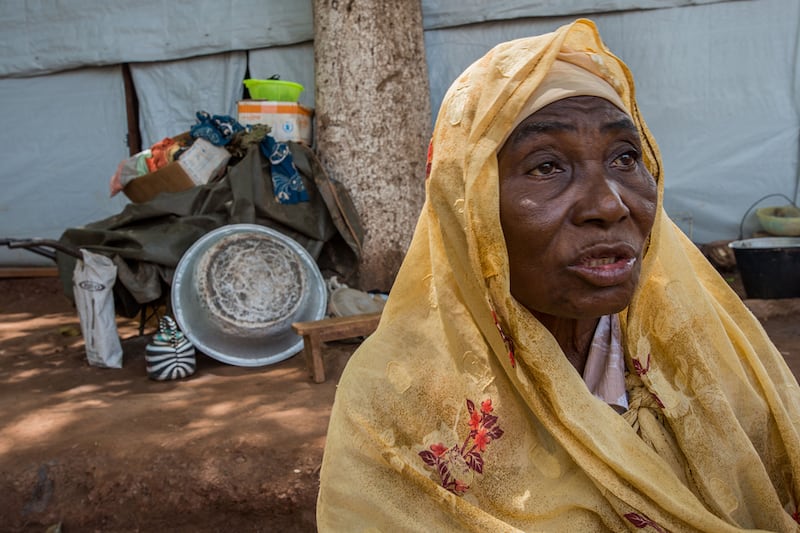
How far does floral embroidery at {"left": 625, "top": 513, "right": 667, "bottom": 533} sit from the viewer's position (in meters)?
1.31

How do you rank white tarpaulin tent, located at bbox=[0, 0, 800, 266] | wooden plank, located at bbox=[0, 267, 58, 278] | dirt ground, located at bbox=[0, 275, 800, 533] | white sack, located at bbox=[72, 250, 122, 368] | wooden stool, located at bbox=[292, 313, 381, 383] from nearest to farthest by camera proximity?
dirt ground, located at bbox=[0, 275, 800, 533] → wooden stool, located at bbox=[292, 313, 381, 383] → white sack, located at bbox=[72, 250, 122, 368] → white tarpaulin tent, located at bbox=[0, 0, 800, 266] → wooden plank, located at bbox=[0, 267, 58, 278]

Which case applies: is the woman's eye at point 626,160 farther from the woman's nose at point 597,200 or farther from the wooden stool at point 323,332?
the wooden stool at point 323,332

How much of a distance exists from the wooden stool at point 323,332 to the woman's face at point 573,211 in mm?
3226

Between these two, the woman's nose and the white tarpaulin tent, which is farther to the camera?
the white tarpaulin tent

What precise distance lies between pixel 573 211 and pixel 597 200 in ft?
0.15

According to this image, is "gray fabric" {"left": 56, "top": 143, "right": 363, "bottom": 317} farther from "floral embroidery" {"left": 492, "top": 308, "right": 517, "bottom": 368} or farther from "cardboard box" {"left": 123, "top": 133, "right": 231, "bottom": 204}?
"floral embroidery" {"left": 492, "top": 308, "right": 517, "bottom": 368}

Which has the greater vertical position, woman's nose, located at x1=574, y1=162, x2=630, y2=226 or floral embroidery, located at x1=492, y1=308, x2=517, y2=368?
woman's nose, located at x1=574, y1=162, x2=630, y2=226

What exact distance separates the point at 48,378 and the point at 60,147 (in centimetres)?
381

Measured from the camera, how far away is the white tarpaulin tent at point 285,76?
20.5 feet

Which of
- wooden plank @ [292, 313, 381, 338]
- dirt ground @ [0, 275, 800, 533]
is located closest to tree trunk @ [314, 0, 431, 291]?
wooden plank @ [292, 313, 381, 338]

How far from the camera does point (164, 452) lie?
137 inches

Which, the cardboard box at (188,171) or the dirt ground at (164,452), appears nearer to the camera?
the dirt ground at (164,452)

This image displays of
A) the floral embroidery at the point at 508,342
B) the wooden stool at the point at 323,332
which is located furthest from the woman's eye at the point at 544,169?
the wooden stool at the point at 323,332

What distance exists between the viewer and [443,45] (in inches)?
259
